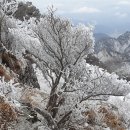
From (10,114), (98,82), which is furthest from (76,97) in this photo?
(10,114)

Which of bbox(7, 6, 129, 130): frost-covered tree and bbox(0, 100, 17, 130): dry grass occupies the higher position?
bbox(7, 6, 129, 130): frost-covered tree

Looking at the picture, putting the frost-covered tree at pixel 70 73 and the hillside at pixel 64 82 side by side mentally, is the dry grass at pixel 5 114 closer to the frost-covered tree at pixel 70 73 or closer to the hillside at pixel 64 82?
the hillside at pixel 64 82

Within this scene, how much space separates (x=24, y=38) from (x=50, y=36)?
109 inches

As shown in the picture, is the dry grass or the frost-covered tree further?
the frost-covered tree

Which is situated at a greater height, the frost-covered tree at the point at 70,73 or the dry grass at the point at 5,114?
the frost-covered tree at the point at 70,73

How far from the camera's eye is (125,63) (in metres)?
133

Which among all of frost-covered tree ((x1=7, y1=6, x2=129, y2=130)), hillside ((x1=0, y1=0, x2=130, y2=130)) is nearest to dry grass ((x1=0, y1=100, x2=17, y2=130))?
hillside ((x1=0, y1=0, x2=130, y2=130))

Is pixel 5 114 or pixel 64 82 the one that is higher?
pixel 64 82

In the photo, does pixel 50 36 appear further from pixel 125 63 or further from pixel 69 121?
pixel 125 63

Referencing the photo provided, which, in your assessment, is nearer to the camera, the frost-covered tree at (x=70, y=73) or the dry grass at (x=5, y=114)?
the dry grass at (x=5, y=114)

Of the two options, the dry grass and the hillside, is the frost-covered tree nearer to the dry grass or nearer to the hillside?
Result: the hillside

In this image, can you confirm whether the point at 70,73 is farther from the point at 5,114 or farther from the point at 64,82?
the point at 5,114

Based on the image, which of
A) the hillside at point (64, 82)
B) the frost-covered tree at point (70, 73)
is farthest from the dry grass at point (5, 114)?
the frost-covered tree at point (70, 73)

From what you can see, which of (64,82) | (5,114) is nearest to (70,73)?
(64,82)
